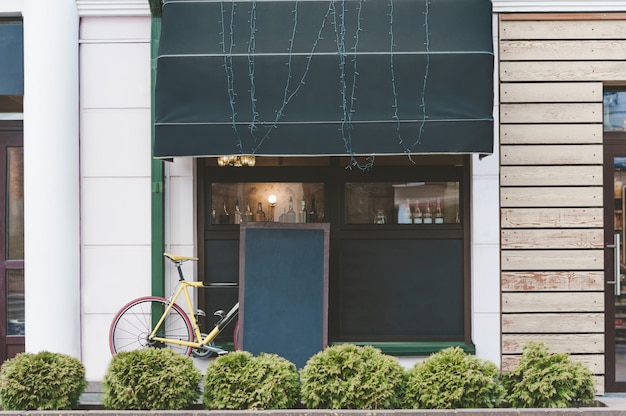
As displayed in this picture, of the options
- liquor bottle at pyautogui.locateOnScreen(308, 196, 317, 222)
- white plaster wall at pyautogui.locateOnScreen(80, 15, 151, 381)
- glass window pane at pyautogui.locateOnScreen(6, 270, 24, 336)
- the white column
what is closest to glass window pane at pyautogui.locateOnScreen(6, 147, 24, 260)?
glass window pane at pyautogui.locateOnScreen(6, 270, 24, 336)

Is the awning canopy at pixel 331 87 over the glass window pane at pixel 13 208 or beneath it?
over

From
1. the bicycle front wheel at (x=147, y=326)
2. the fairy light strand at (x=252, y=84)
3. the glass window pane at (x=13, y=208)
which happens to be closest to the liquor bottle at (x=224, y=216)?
the bicycle front wheel at (x=147, y=326)

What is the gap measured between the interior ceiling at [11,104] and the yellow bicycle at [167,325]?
7.62ft

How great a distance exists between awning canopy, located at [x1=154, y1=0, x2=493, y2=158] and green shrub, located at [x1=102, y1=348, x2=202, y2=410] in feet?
6.51

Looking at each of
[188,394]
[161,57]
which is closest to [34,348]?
[188,394]

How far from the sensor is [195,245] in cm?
733

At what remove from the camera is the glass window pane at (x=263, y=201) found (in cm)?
745

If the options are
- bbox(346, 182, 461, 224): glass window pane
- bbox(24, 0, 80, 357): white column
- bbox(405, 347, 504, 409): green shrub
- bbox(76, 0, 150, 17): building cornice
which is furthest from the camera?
bbox(346, 182, 461, 224): glass window pane

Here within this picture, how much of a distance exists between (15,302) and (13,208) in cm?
100

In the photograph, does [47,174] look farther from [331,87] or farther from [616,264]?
[616,264]

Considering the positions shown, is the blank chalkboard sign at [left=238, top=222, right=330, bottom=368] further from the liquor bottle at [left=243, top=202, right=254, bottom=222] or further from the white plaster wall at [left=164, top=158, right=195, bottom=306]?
the white plaster wall at [left=164, top=158, right=195, bottom=306]

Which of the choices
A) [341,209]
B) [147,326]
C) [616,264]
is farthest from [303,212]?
[616,264]

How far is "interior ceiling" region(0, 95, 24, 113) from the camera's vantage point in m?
7.50

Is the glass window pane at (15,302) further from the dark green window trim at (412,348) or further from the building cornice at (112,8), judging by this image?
the dark green window trim at (412,348)
